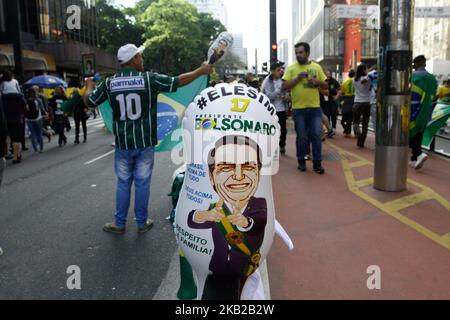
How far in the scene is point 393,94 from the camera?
5555 millimetres

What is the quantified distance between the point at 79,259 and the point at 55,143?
10156mm

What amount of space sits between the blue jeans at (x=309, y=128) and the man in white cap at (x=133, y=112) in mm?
3157

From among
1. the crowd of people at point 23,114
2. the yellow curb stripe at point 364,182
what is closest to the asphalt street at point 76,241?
the crowd of people at point 23,114

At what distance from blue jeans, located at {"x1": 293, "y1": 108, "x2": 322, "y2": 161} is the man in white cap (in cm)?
316

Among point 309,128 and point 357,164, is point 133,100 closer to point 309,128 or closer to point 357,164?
point 309,128

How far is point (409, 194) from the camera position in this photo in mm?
5688

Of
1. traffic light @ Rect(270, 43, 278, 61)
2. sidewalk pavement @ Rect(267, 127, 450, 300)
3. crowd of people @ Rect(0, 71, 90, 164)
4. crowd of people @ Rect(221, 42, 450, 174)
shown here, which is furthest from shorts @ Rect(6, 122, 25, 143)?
traffic light @ Rect(270, 43, 278, 61)

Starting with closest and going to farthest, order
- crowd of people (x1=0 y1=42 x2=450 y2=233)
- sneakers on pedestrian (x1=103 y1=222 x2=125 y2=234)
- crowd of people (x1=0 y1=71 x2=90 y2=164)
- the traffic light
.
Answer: crowd of people (x1=0 y1=42 x2=450 y2=233)
sneakers on pedestrian (x1=103 y1=222 x2=125 y2=234)
crowd of people (x1=0 y1=71 x2=90 y2=164)
the traffic light

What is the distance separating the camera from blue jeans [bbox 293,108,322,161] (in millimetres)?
6891

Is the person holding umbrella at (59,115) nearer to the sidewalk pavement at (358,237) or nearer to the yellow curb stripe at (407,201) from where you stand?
the sidewalk pavement at (358,237)

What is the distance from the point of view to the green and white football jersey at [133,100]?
4.28 meters

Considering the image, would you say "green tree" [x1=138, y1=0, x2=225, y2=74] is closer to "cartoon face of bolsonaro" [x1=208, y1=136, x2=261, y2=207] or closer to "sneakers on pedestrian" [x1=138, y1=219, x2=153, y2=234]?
"sneakers on pedestrian" [x1=138, y1=219, x2=153, y2=234]

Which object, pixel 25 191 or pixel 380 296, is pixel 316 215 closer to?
pixel 380 296

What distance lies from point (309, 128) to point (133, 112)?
3.51 meters
